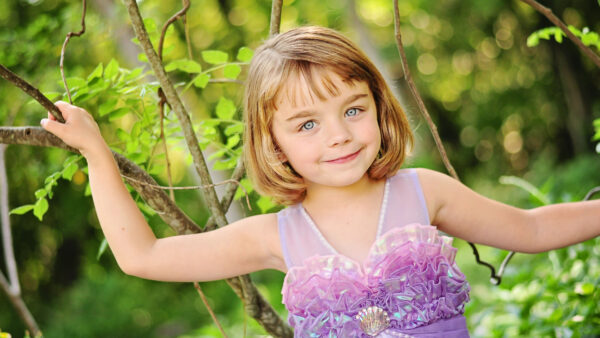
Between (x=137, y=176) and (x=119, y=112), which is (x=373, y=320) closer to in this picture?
(x=137, y=176)

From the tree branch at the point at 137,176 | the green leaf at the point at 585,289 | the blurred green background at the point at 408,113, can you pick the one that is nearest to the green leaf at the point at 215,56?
the blurred green background at the point at 408,113

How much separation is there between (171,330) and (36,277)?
190 cm

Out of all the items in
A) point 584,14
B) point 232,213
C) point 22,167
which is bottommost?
point 232,213

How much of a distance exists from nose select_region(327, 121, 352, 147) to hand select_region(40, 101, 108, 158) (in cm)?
54

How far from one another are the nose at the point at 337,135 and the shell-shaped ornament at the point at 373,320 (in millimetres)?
392

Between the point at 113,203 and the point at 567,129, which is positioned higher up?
the point at 113,203

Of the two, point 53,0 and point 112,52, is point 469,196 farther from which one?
point 112,52

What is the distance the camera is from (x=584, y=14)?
8438mm

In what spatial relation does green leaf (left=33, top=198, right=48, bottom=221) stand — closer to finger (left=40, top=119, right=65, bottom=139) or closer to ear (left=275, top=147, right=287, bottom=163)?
finger (left=40, top=119, right=65, bottom=139)

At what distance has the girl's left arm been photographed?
5.39ft

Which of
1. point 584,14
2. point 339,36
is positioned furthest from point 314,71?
point 584,14

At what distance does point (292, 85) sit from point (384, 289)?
0.52 m

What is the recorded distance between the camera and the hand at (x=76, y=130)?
1486mm

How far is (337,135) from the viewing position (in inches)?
58.1
